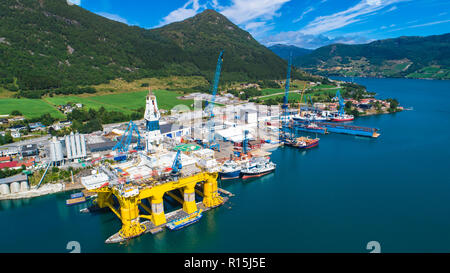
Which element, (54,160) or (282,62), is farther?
(282,62)

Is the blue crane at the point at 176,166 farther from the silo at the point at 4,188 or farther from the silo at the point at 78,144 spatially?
the silo at the point at 4,188

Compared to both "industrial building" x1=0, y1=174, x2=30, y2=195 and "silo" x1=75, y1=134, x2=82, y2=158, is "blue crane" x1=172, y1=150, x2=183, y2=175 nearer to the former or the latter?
"industrial building" x1=0, y1=174, x2=30, y2=195

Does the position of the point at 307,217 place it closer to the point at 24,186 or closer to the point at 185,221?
the point at 185,221

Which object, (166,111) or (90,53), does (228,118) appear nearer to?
(166,111)

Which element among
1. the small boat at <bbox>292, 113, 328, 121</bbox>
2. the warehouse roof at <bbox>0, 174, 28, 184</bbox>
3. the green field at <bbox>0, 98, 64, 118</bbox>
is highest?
the green field at <bbox>0, 98, 64, 118</bbox>

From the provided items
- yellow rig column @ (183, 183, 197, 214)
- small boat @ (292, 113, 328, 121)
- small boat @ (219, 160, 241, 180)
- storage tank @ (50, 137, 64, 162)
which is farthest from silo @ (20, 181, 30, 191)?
small boat @ (292, 113, 328, 121)

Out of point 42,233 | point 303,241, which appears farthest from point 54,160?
point 303,241
